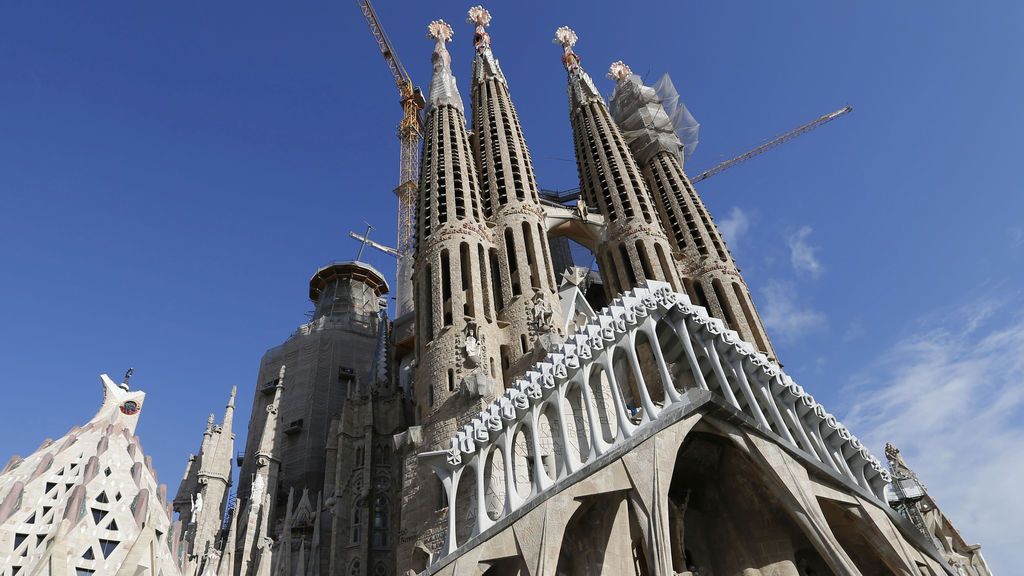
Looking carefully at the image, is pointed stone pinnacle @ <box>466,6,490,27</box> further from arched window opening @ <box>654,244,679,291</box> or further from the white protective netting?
arched window opening @ <box>654,244,679,291</box>

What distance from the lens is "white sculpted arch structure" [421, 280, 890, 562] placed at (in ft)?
50.2

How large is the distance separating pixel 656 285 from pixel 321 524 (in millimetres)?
16526

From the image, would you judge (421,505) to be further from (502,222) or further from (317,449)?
(317,449)

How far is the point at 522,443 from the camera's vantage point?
741 inches

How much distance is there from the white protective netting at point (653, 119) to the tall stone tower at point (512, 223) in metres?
7.33

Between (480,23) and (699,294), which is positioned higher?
(480,23)

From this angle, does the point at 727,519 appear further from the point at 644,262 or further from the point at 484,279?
the point at 644,262

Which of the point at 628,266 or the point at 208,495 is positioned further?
the point at 628,266

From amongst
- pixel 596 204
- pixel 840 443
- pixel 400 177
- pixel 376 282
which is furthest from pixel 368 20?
pixel 840 443

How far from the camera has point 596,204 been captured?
33688 millimetres

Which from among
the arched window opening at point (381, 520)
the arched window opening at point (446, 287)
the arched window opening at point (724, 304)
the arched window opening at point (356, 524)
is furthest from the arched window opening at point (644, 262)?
the arched window opening at point (356, 524)

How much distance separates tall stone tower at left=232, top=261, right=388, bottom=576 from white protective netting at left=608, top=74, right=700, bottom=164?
725 inches

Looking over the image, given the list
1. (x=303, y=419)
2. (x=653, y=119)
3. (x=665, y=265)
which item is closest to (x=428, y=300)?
(x=665, y=265)

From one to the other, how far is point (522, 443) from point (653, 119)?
80.2 ft
